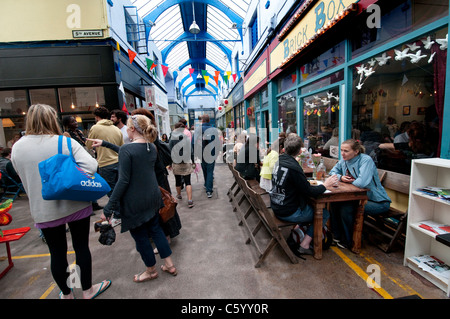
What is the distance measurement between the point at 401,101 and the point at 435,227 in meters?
1.60

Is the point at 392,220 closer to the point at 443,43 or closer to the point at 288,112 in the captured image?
the point at 443,43

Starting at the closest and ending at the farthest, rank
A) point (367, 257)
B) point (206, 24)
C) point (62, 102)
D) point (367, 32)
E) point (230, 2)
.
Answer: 1. point (367, 257)
2. point (367, 32)
3. point (62, 102)
4. point (230, 2)
5. point (206, 24)

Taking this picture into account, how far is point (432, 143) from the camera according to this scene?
94.6 inches

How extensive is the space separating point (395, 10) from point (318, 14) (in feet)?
4.55

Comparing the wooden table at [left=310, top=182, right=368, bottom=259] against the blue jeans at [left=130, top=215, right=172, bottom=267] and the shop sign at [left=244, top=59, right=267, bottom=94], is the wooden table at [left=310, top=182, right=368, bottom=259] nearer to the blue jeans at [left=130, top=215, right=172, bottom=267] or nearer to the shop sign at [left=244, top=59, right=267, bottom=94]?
the blue jeans at [left=130, top=215, right=172, bottom=267]

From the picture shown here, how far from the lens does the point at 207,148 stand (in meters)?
4.77

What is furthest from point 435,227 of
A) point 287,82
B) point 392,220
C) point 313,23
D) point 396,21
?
point 287,82

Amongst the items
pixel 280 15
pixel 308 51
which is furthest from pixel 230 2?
pixel 308 51

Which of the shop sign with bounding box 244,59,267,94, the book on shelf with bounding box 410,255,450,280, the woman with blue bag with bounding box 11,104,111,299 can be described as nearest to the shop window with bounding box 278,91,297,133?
the shop sign with bounding box 244,59,267,94

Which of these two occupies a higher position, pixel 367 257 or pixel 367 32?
pixel 367 32

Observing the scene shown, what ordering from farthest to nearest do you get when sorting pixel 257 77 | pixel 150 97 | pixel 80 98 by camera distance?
1. pixel 150 97
2. pixel 257 77
3. pixel 80 98

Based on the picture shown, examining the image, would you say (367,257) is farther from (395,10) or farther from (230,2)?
(230,2)

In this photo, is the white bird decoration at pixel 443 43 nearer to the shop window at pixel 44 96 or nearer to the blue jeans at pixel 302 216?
the blue jeans at pixel 302 216

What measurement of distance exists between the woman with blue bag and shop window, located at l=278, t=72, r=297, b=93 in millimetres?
5231
